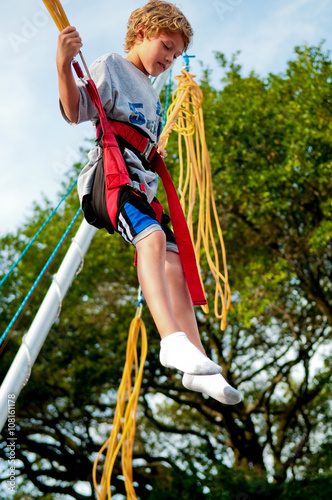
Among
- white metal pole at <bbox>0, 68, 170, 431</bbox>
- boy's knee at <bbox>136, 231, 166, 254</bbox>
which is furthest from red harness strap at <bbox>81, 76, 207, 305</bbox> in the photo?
white metal pole at <bbox>0, 68, 170, 431</bbox>

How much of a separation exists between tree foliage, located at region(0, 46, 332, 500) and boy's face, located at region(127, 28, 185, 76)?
5.25 meters

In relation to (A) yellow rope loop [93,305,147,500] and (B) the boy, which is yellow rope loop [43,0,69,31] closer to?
(B) the boy

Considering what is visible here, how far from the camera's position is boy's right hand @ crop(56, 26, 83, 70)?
1375mm

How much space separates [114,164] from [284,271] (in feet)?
20.4

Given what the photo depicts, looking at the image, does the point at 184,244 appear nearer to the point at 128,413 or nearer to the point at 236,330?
the point at 128,413

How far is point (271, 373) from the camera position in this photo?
955cm

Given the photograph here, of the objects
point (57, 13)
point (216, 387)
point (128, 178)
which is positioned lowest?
point (216, 387)

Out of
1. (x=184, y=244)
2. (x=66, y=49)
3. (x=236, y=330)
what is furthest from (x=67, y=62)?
(x=236, y=330)

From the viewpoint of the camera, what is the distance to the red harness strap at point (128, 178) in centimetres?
143

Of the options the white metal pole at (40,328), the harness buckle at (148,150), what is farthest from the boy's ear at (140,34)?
the white metal pole at (40,328)

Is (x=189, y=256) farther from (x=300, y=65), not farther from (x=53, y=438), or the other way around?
(x=53, y=438)

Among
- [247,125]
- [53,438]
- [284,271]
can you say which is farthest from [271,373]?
[247,125]

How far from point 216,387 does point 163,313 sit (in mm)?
208

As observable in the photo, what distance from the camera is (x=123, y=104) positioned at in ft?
5.06
